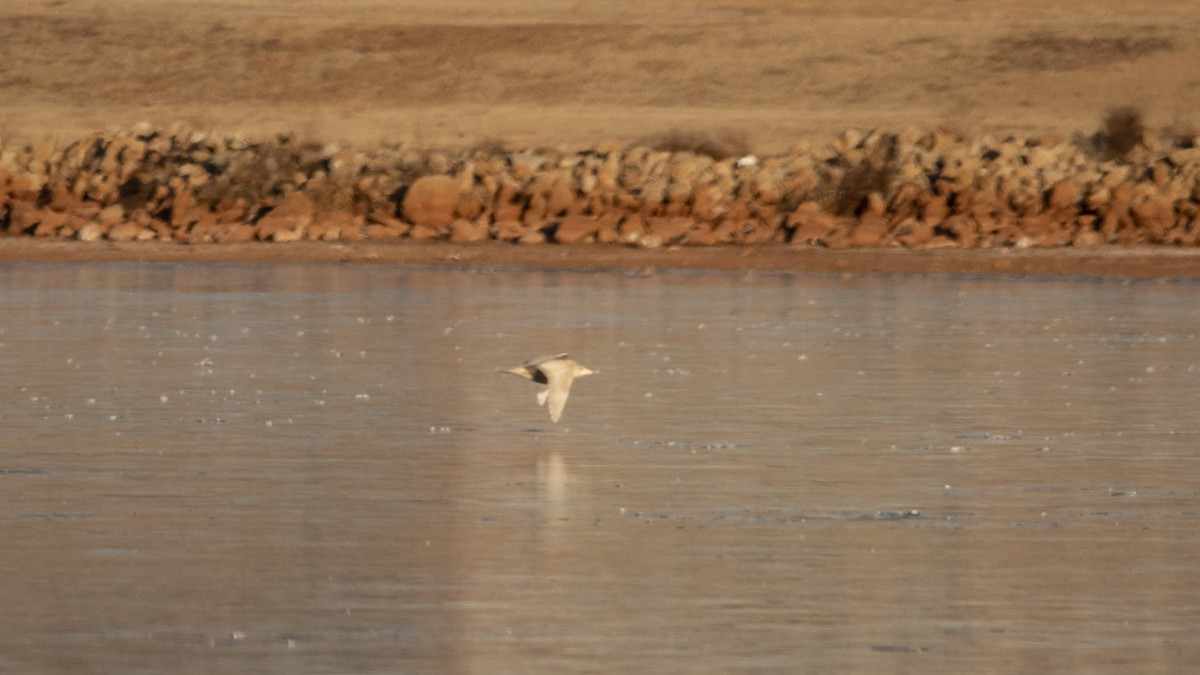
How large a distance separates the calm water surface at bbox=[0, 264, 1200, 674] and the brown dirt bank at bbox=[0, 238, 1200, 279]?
673 centimetres

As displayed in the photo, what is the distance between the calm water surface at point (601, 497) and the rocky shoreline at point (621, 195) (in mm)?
9862

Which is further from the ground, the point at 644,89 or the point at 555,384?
the point at 555,384

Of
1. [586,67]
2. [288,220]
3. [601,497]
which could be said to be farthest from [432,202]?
[586,67]

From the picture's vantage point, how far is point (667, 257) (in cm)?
2625

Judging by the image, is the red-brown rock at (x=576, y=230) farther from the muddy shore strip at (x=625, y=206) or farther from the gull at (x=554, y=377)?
the gull at (x=554, y=377)

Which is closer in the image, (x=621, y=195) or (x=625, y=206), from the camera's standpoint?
(x=625, y=206)

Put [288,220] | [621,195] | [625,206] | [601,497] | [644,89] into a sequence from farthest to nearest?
[644,89] < [621,195] < [625,206] < [288,220] < [601,497]

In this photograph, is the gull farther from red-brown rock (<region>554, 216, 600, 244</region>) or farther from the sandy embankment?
the sandy embankment

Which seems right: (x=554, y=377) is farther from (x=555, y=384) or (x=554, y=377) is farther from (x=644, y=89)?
(x=644, y=89)

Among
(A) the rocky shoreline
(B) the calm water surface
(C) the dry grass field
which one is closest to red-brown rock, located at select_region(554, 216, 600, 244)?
(A) the rocky shoreline

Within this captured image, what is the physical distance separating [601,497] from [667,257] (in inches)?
657

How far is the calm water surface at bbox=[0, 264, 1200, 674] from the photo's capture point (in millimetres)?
6941

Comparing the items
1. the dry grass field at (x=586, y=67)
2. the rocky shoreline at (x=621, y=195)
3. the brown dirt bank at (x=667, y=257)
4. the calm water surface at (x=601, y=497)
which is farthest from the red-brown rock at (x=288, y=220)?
the dry grass field at (x=586, y=67)

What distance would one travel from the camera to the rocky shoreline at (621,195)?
92.5 feet
